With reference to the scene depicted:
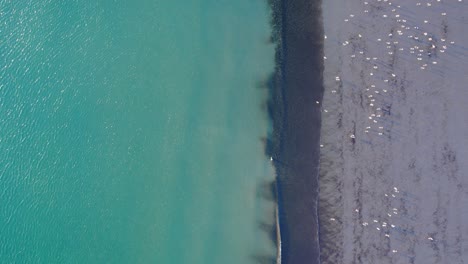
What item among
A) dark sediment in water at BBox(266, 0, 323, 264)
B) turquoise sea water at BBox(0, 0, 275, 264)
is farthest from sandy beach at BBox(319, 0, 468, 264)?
turquoise sea water at BBox(0, 0, 275, 264)

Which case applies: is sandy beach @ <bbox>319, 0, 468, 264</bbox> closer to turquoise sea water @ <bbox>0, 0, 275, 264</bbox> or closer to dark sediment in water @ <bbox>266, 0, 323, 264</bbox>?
dark sediment in water @ <bbox>266, 0, 323, 264</bbox>

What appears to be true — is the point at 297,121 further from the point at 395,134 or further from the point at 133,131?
the point at 133,131

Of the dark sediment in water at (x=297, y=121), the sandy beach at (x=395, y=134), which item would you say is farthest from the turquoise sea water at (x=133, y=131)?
the sandy beach at (x=395, y=134)

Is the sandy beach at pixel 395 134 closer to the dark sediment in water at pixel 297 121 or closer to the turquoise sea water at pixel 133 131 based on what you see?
the dark sediment in water at pixel 297 121

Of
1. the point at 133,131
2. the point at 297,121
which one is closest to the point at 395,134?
the point at 297,121

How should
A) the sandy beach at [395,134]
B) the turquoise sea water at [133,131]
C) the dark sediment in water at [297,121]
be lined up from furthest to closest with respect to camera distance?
1. the turquoise sea water at [133,131]
2. the dark sediment in water at [297,121]
3. the sandy beach at [395,134]

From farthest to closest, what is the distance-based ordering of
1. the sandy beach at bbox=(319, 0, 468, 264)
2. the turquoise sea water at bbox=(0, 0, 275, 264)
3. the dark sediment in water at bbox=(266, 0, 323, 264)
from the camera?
the turquoise sea water at bbox=(0, 0, 275, 264)
the dark sediment in water at bbox=(266, 0, 323, 264)
the sandy beach at bbox=(319, 0, 468, 264)
